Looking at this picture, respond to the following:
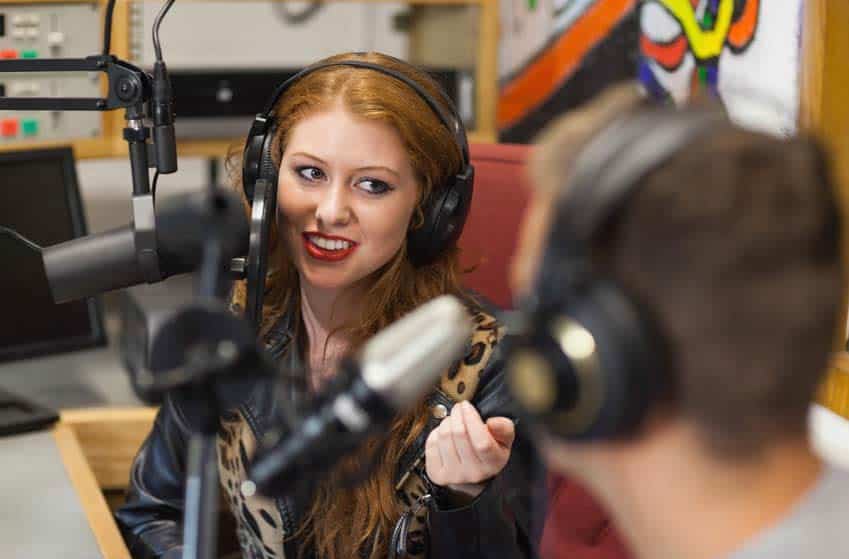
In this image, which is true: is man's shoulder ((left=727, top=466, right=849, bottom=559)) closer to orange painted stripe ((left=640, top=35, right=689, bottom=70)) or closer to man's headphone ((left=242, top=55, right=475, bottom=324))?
man's headphone ((left=242, top=55, right=475, bottom=324))

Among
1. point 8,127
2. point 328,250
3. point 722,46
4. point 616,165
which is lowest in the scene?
point 8,127

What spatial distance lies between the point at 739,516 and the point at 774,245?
150mm

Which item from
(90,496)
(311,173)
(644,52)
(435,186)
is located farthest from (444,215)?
(644,52)

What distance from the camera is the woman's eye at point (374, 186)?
4.21 feet

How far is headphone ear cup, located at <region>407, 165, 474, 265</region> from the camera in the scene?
128 centimetres

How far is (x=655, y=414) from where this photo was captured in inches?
23.8

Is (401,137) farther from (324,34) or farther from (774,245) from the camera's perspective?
(324,34)

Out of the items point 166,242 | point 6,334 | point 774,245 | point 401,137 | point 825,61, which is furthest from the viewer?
point 6,334

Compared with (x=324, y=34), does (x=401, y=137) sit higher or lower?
higher

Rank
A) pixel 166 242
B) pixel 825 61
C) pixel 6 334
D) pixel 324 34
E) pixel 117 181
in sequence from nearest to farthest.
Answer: pixel 166 242
pixel 825 61
pixel 6 334
pixel 117 181
pixel 324 34

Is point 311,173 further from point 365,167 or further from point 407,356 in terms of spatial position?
point 407,356

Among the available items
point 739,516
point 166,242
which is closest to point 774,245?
point 739,516

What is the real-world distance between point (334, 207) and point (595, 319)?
0.70 metres

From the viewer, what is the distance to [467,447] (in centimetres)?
107
